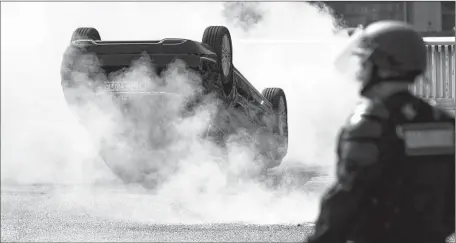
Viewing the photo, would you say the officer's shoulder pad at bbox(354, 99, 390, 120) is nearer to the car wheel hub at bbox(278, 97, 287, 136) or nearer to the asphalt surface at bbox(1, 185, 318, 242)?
the asphalt surface at bbox(1, 185, 318, 242)

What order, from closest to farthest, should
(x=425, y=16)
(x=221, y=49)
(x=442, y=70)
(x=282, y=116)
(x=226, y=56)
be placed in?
(x=221, y=49) → (x=226, y=56) → (x=282, y=116) → (x=442, y=70) → (x=425, y=16)

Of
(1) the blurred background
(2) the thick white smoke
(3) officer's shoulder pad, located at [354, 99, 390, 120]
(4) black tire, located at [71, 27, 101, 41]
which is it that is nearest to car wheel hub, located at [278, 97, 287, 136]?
(2) the thick white smoke

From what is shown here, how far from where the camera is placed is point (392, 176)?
2.71 meters

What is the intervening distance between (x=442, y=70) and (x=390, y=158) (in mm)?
17633

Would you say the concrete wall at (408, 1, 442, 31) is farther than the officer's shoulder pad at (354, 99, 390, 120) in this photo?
Yes

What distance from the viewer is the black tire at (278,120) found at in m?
11.6

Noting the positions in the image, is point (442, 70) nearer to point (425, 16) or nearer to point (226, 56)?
point (226, 56)

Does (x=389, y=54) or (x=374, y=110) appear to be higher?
(x=389, y=54)

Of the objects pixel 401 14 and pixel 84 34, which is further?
pixel 401 14

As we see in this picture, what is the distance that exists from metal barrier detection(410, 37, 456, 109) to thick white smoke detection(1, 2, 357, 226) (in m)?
1.77

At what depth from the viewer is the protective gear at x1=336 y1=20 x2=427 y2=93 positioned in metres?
2.76

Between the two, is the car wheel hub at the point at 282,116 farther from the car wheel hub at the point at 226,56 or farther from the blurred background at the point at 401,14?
the blurred background at the point at 401,14

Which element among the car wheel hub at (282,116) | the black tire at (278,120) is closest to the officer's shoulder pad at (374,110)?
the black tire at (278,120)

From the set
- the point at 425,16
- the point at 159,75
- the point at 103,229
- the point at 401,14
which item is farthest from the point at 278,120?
the point at 425,16
